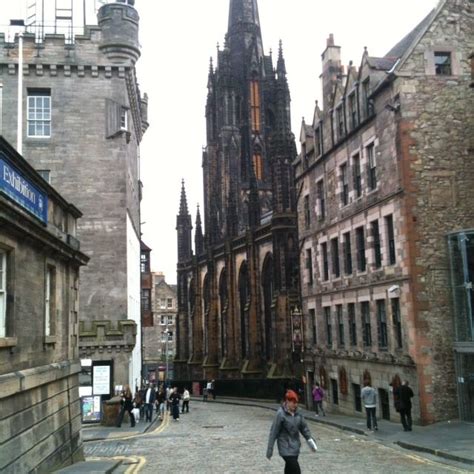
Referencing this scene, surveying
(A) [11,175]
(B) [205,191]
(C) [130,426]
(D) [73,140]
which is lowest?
(C) [130,426]

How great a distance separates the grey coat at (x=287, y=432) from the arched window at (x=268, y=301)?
45466 mm

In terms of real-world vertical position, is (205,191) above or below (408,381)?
above

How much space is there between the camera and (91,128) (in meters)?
30.8

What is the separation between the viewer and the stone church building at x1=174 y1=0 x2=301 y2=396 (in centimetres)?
5000

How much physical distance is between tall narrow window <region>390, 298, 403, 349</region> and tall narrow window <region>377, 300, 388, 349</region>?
93 centimetres

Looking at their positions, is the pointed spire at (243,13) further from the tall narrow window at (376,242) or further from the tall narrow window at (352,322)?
the tall narrow window at (376,242)

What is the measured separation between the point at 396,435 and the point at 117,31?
20598 mm

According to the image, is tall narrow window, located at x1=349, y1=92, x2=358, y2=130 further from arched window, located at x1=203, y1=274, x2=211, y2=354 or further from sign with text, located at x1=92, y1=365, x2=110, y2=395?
arched window, located at x1=203, y1=274, x2=211, y2=354

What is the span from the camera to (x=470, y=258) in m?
23.2

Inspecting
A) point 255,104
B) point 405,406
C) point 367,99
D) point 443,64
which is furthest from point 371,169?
point 255,104

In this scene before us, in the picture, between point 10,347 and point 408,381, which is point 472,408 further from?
point 10,347

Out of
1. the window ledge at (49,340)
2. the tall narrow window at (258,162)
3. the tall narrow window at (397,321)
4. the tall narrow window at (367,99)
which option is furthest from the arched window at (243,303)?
the window ledge at (49,340)

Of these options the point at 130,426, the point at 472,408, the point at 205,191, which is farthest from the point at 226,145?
the point at 472,408

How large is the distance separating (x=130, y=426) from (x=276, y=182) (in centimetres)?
2549
